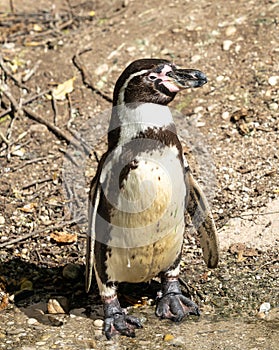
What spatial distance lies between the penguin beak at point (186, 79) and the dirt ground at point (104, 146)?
1.33m

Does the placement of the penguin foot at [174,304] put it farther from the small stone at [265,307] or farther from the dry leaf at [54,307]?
the dry leaf at [54,307]

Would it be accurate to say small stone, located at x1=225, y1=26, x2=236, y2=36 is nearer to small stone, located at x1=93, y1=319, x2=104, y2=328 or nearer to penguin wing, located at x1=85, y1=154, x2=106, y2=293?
penguin wing, located at x1=85, y1=154, x2=106, y2=293

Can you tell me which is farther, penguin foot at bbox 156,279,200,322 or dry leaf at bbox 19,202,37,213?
dry leaf at bbox 19,202,37,213

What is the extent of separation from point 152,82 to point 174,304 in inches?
52.5

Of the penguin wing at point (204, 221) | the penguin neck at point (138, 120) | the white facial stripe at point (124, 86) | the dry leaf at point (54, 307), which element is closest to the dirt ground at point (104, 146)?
the dry leaf at point (54, 307)

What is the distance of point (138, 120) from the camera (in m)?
4.23

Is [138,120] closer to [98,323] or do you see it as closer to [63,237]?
[98,323]

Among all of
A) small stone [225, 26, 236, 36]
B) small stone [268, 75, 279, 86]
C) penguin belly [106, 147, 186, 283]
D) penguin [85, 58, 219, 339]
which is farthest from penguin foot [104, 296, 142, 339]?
small stone [225, 26, 236, 36]

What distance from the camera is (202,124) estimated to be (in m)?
6.61

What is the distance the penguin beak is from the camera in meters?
4.30

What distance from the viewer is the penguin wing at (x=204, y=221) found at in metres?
4.76

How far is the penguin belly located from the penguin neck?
A: 12 cm

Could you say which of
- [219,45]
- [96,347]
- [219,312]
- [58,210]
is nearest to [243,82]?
[219,45]

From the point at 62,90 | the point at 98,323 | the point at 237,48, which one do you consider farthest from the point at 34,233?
the point at 237,48
